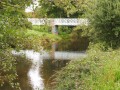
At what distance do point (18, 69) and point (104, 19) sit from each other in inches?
246

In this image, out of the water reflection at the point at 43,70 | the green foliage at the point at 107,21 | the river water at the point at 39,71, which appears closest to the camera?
the river water at the point at 39,71

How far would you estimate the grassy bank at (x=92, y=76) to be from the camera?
7.24 metres

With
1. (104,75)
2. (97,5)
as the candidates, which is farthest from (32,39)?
(97,5)

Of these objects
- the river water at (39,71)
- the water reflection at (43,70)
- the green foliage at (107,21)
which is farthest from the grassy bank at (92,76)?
the green foliage at (107,21)

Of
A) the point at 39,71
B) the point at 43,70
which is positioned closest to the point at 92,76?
the point at 39,71

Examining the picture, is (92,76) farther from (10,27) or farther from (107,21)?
(107,21)

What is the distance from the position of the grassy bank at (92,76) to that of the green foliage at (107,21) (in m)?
9.49

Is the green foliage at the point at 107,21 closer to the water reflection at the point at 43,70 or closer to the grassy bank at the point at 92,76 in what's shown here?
the water reflection at the point at 43,70

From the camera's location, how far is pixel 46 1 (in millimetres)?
7277

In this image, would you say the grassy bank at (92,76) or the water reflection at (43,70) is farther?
the water reflection at (43,70)

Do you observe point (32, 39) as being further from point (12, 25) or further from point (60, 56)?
point (60, 56)

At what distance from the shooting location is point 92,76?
8438 mm

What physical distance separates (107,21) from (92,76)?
1235 cm

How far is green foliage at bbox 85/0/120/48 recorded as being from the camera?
20219mm
